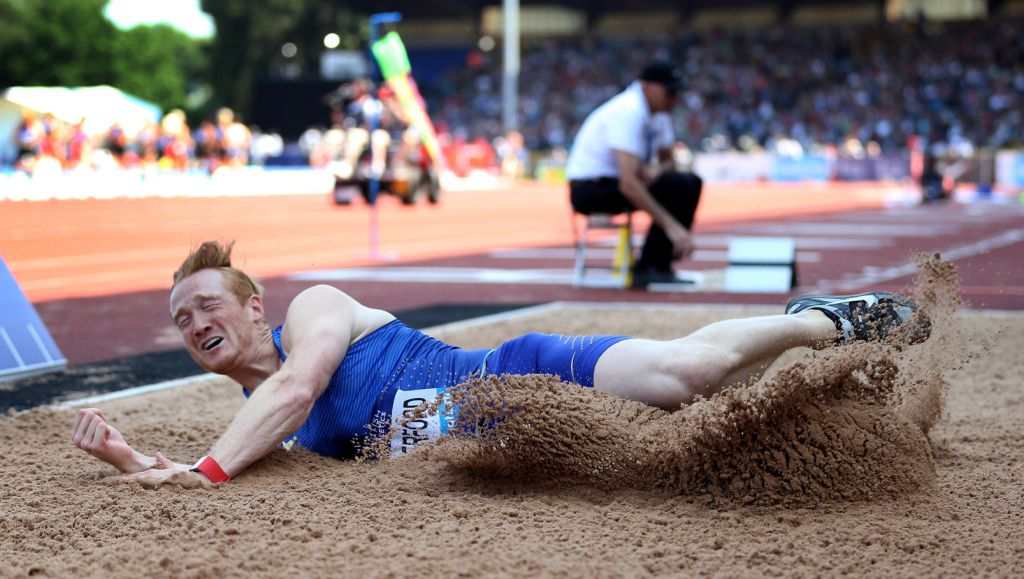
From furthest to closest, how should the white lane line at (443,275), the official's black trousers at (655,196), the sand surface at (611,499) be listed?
1. the white lane line at (443,275)
2. the official's black trousers at (655,196)
3. the sand surface at (611,499)

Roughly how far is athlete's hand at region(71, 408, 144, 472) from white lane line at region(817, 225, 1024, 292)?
4.70 meters

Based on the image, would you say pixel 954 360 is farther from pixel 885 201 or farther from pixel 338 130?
pixel 885 201

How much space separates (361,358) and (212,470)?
0.56 metres

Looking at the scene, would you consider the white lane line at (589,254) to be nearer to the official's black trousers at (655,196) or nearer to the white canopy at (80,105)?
the official's black trousers at (655,196)

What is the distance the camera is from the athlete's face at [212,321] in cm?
366

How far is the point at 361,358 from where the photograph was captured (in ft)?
12.3

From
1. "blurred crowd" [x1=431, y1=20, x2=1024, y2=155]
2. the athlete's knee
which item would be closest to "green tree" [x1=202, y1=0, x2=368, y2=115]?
"blurred crowd" [x1=431, y1=20, x2=1024, y2=155]

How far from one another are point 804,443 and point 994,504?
552 mm

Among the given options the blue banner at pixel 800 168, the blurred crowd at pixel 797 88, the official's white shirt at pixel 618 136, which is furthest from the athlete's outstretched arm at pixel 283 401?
the blue banner at pixel 800 168

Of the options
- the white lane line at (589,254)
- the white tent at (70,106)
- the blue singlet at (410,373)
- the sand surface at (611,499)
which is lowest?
the white lane line at (589,254)

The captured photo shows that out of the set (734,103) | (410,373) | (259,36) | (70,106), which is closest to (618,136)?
(410,373)

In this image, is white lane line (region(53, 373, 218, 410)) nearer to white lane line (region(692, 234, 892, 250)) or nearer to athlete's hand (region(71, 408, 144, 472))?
athlete's hand (region(71, 408, 144, 472))

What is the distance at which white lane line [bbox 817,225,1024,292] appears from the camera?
9255mm

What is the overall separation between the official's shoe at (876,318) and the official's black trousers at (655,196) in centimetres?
516
